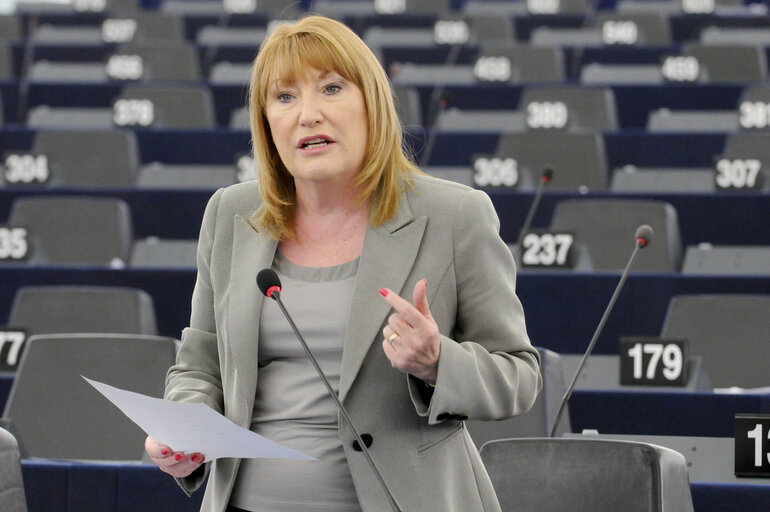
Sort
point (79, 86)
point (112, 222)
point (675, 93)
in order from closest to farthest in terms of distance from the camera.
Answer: point (112, 222)
point (675, 93)
point (79, 86)

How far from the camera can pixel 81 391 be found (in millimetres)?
3426

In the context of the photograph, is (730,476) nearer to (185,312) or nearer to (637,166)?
(185,312)

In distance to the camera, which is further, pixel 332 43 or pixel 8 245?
pixel 8 245

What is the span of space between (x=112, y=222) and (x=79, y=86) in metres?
2.71

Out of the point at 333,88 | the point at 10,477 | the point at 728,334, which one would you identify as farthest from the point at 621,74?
the point at 333,88

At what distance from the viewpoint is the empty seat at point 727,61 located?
7414mm

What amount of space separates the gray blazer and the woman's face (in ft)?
0.31

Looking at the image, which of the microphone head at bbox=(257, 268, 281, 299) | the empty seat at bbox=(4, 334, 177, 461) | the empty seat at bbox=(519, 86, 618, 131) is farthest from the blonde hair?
the empty seat at bbox=(519, 86, 618, 131)

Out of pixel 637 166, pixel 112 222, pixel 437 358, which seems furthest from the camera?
pixel 637 166

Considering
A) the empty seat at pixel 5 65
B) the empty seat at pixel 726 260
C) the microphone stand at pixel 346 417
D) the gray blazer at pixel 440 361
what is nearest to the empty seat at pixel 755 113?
the empty seat at pixel 726 260

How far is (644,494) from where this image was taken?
2.21 m

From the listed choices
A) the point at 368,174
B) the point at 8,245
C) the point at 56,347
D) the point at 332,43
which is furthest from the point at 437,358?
the point at 8,245

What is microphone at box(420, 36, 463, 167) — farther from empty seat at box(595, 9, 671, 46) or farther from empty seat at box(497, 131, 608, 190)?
empty seat at box(595, 9, 671, 46)

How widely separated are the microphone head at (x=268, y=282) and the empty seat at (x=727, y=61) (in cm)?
615
